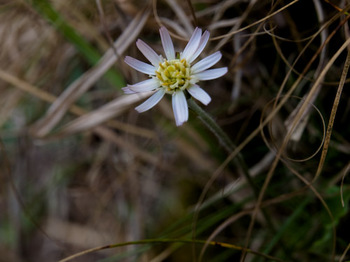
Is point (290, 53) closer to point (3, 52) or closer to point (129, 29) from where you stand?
point (129, 29)

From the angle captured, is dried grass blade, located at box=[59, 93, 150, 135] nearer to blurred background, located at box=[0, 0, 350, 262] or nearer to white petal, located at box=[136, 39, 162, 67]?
blurred background, located at box=[0, 0, 350, 262]

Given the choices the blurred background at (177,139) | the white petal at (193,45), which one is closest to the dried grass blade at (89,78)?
the blurred background at (177,139)

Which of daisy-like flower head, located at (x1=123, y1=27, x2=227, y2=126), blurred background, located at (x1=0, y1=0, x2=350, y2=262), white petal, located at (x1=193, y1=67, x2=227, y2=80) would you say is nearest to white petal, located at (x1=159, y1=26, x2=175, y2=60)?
daisy-like flower head, located at (x1=123, y1=27, x2=227, y2=126)

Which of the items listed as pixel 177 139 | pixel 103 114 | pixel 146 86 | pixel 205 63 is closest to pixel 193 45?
pixel 205 63

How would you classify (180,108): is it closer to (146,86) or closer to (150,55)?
(146,86)

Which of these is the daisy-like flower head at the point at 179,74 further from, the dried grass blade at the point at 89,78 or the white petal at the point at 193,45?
the dried grass blade at the point at 89,78

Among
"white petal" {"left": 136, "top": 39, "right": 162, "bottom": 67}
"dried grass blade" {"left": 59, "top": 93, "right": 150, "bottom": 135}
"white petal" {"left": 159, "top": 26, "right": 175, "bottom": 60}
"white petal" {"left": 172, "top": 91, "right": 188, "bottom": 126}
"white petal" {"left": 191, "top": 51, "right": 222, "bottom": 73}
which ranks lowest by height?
"white petal" {"left": 172, "top": 91, "right": 188, "bottom": 126}

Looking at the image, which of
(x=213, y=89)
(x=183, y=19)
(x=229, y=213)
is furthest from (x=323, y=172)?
(x=183, y=19)
